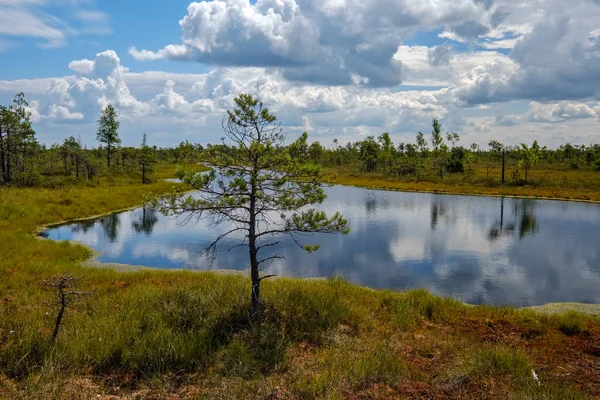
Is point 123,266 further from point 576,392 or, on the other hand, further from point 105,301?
point 576,392

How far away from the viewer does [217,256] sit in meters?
26.4

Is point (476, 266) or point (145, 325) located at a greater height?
point (145, 325)

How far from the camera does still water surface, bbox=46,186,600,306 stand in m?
20.9

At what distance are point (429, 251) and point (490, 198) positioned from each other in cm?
3965

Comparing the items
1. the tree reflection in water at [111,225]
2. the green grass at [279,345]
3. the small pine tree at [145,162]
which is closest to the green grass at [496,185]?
the small pine tree at [145,162]

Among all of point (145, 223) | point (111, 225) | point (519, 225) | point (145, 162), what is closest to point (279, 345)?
point (111, 225)

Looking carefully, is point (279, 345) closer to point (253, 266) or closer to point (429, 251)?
point (253, 266)

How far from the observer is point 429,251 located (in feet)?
92.0

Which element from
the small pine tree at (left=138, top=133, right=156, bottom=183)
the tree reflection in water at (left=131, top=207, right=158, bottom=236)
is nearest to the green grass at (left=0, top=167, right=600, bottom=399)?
the tree reflection in water at (left=131, top=207, right=158, bottom=236)

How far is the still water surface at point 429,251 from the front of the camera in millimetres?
20922

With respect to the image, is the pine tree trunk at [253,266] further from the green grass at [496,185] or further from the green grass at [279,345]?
the green grass at [496,185]

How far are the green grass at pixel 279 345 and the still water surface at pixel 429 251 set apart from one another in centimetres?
343

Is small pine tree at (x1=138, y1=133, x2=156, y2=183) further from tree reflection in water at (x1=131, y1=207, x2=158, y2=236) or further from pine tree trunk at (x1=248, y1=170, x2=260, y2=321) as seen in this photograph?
pine tree trunk at (x1=248, y1=170, x2=260, y2=321)

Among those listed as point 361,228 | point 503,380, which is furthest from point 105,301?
point 361,228
